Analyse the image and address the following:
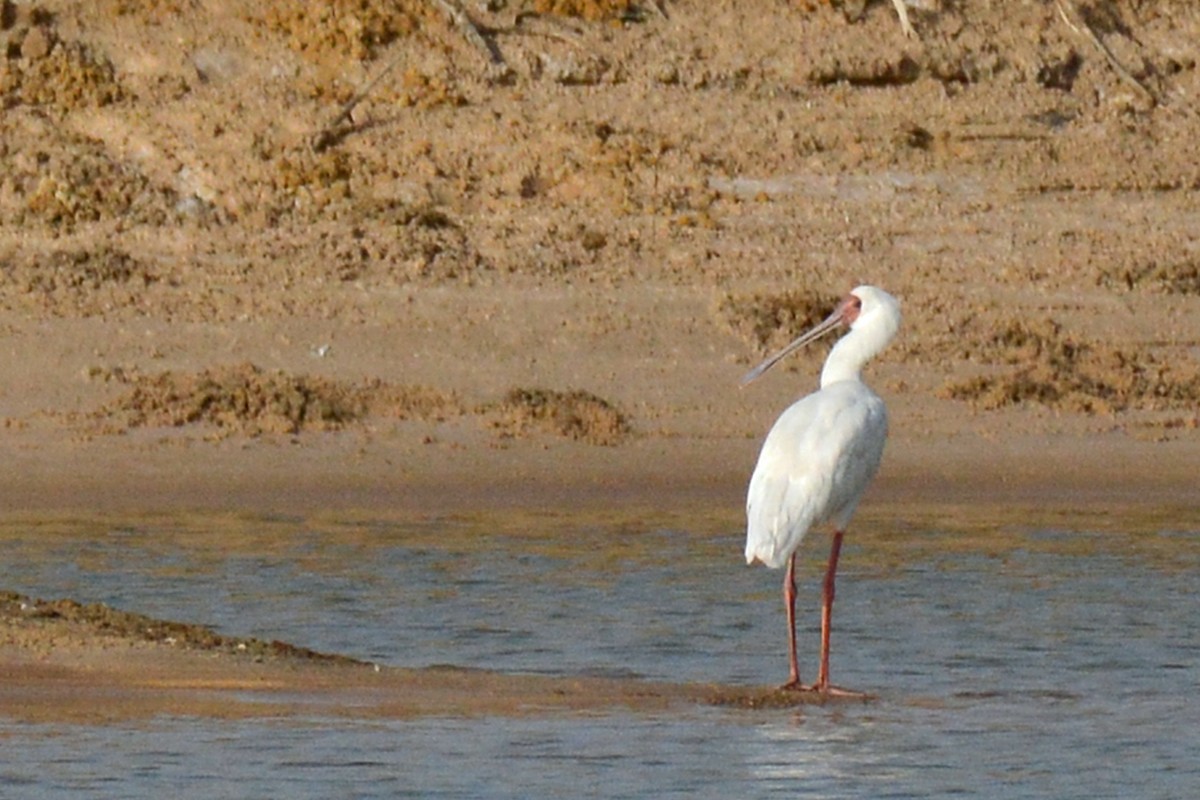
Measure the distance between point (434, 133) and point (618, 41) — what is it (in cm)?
175

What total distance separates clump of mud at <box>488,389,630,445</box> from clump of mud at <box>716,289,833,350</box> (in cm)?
126

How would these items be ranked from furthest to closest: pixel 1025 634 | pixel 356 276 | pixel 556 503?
pixel 356 276 → pixel 556 503 → pixel 1025 634

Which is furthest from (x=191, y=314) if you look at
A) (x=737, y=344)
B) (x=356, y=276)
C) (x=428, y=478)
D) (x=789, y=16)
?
(x=789, y=16)

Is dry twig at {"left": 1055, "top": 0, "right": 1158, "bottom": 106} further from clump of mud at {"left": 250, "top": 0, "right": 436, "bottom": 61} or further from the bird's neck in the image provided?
the bird's neck

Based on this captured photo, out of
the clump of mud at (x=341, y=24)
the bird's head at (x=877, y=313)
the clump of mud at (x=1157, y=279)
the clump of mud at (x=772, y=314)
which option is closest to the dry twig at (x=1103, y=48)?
the clump of mud at (x=1157, y=279)

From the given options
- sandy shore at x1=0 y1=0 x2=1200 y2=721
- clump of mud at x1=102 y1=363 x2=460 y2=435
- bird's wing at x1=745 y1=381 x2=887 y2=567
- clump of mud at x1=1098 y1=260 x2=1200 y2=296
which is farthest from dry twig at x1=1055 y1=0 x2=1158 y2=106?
bird's wing at x1=745 y1=381 x2=887 y2=567

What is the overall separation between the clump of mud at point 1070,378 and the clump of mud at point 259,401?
3.03 metres

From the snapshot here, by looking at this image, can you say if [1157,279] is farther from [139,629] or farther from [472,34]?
[139,629]

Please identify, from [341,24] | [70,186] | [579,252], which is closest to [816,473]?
[579,252]

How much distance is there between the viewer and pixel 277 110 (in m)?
16.9

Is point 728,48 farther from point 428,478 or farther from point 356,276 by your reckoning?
point 428,478

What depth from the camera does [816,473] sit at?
8.56 m

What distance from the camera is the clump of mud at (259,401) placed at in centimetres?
1319

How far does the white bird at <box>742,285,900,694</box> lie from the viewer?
848cm
